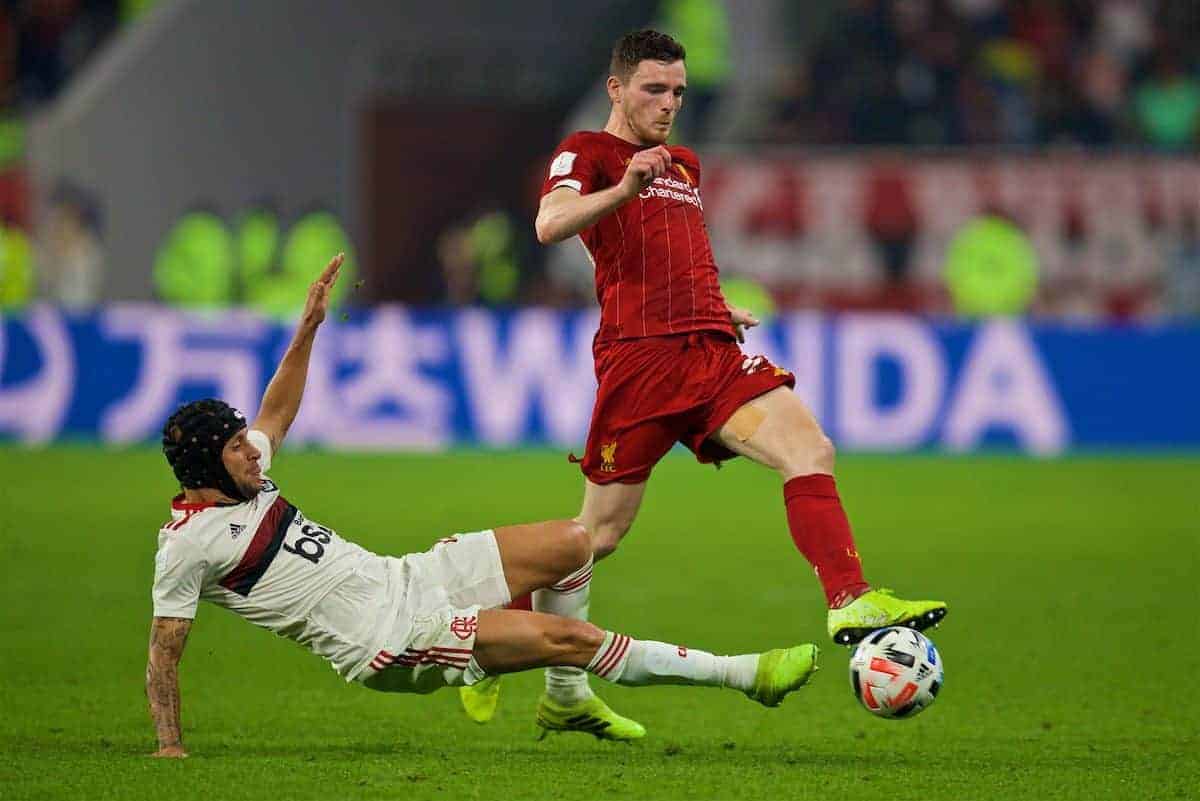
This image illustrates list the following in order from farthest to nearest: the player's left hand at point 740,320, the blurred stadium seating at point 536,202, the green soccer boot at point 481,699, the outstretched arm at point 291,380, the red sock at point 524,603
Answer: the blurred stadium seating at point 536,202 → the player's left hand at point 740,320 → the red sock at point 524,603 → the green soccer boot at point 481,699 → the outstretched arm at point 291,380

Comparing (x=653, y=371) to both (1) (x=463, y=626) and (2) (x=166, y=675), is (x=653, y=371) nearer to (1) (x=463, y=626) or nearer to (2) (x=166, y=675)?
(1) (x=463, y=626)

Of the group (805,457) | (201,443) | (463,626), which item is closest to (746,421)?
(805,457)

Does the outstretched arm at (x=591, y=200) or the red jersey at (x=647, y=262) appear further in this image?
the red jersey at (x=647, y=262)

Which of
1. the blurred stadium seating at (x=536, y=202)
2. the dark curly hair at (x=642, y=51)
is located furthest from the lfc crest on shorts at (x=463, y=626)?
the blurred stadium seating at (x=536, y=202)

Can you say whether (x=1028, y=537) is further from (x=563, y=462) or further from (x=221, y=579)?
(x=221, y=579)

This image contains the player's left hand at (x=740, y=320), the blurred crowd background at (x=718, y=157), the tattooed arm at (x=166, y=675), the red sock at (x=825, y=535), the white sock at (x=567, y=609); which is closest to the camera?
the tattooed arm at (x=166, y=675)

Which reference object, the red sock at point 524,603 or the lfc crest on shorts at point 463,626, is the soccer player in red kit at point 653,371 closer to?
the red sock at point 524,603

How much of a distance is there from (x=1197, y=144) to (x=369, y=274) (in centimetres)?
874

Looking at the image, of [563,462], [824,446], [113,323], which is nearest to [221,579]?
[824,446]

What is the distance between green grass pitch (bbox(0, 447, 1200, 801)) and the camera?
5.49 meters

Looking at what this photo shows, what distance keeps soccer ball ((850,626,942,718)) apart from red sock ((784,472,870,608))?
0.24 metres

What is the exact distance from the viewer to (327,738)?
20.0 feet

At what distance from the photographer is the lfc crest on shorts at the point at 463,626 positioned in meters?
5.62

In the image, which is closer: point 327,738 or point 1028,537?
point 327,738
